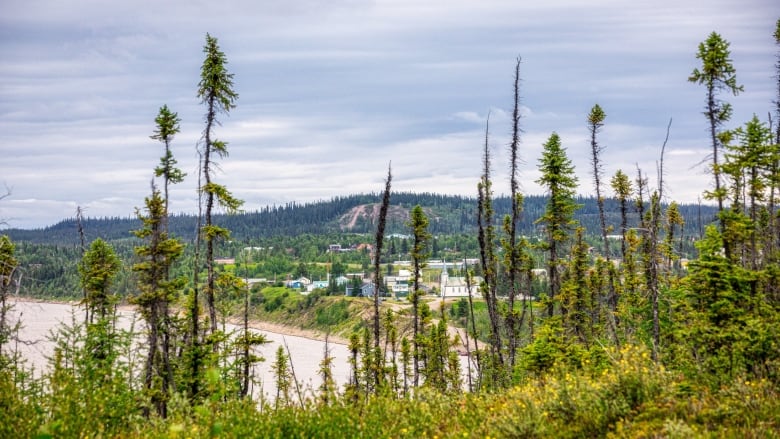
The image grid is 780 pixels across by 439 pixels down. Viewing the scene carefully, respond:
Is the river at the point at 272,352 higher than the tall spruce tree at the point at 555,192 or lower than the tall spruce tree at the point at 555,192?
lower

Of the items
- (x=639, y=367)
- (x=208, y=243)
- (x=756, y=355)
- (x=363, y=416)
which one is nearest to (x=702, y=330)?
(x=756, y=355)

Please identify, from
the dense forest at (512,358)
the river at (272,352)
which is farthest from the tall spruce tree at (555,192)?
the river at (272,352)

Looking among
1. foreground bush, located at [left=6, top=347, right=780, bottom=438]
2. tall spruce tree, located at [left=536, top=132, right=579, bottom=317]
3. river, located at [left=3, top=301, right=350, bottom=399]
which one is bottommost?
river, located at [left=3, top=301, right=350, bottom=399]

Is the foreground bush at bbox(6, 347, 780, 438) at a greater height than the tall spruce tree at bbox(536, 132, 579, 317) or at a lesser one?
lesser

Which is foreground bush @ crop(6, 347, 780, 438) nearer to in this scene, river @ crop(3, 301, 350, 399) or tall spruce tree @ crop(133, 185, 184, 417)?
tall spruce tree @ crop(133, 185, 184, 417)

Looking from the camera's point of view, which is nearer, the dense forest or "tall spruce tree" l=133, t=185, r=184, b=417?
the dense forest

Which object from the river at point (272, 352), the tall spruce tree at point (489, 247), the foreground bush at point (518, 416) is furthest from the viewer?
the river at point (272, 352)

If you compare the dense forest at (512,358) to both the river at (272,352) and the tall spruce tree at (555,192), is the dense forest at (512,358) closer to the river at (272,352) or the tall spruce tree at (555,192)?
the tall spruce tree at (555,192)

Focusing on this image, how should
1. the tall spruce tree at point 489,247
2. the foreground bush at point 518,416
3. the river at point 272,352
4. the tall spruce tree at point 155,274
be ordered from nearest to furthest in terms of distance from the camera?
the foreground bush at point 518,416 < the tall spruce tree at point 155,274 < the tall spruce tree at point 489,247 < the river at point 272,352

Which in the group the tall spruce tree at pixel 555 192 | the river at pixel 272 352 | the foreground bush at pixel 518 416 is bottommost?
the river at pixel 272 352

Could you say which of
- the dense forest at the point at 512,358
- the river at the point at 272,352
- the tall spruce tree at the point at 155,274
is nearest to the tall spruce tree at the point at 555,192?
the dense forest at the point at 512,358

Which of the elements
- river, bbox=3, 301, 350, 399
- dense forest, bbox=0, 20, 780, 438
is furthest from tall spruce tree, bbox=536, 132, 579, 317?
river, bbox=3, 301, 350, 399

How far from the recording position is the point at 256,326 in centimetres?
11675

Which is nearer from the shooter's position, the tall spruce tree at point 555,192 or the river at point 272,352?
the tall spruce tree at point 555,192
